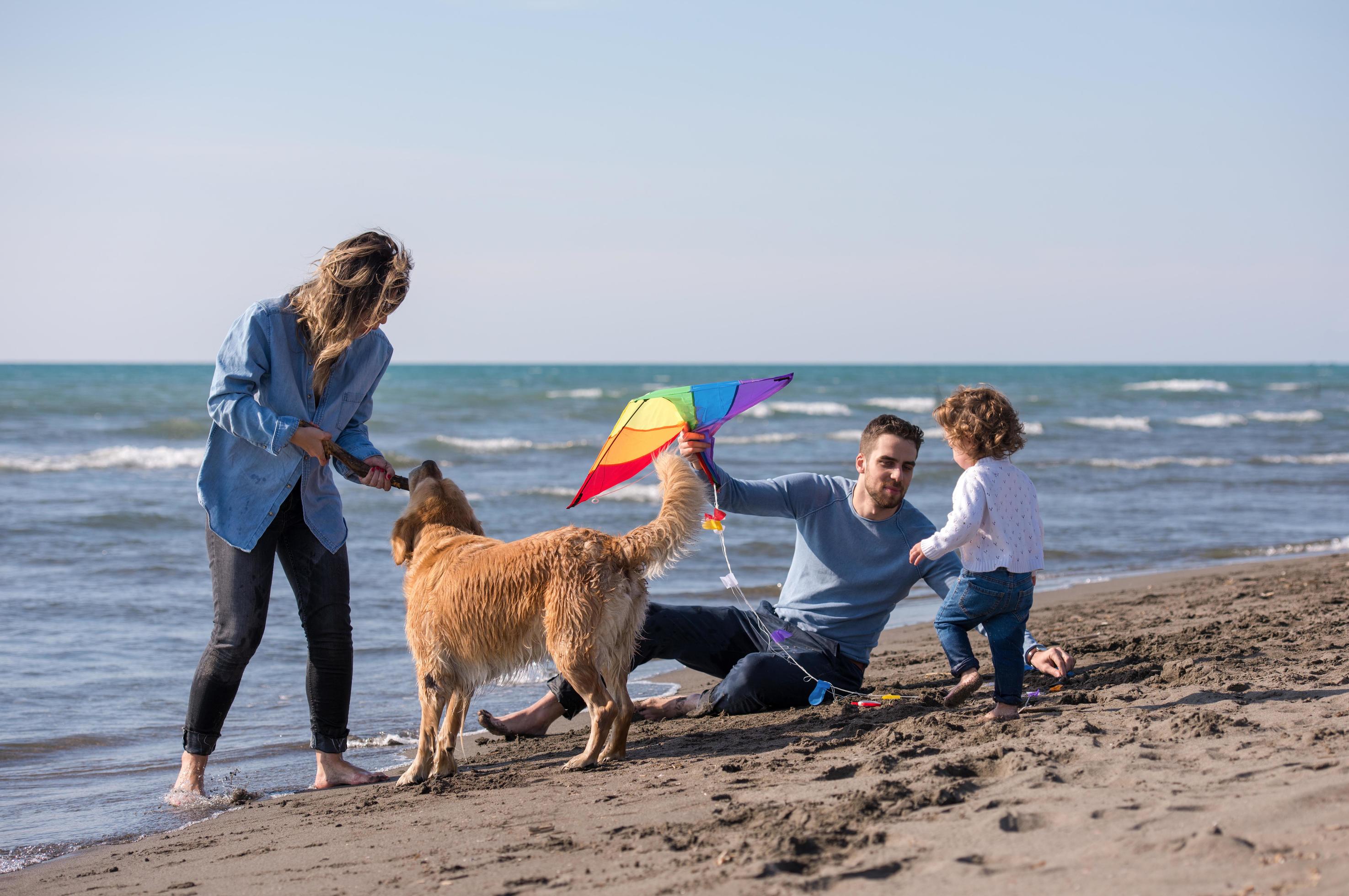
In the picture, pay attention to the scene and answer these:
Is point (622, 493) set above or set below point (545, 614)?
below

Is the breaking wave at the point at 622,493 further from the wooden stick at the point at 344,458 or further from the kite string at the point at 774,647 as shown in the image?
the wooden stick at the point at 344,458

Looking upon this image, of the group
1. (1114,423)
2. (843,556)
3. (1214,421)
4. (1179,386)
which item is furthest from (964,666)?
(1179,386)

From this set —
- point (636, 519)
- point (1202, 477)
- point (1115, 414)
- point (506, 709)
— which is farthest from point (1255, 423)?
point (506, 709)

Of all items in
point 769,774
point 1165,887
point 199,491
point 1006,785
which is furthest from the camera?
point 199,491

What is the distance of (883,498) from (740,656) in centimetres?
110

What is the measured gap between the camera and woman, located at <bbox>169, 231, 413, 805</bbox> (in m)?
4.11

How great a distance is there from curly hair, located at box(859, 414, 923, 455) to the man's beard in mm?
183

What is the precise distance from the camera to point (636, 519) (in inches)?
497

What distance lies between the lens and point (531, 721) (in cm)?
508

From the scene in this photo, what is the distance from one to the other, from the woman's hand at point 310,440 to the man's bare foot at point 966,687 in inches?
109

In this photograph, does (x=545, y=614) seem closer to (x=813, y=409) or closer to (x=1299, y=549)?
(x=1299, y=549)

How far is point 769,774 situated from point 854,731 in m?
0.69
